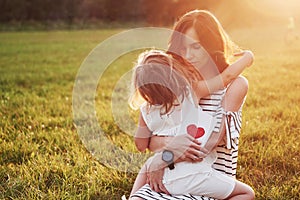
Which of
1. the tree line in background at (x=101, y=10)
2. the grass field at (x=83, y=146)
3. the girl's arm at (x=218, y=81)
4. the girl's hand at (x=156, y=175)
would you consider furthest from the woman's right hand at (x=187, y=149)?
the tree line in background at (x=101, y=10)

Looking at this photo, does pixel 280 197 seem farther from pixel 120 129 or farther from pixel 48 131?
pixel 48 131

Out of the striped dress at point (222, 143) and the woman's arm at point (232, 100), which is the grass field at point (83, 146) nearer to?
the striped dress at point (222, 143)

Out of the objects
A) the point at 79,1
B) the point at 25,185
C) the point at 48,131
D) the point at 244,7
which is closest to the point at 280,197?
the point at 25,185

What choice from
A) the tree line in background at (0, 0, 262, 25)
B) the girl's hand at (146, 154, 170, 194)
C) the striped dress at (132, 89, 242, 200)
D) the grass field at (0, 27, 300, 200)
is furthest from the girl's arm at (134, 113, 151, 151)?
the tree line in background at (0, 0, 262, 25)

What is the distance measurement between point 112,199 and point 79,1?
39.3 metres

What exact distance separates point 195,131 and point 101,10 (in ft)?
129

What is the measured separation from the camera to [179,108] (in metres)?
2.53

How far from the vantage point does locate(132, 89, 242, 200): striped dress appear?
250 cm

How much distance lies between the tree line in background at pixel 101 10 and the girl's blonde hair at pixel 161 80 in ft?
102

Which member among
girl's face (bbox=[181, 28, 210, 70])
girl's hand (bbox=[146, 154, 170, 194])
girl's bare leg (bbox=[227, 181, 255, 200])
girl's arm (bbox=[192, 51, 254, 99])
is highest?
girl's face (bbox=[181, 28, 210, 70])

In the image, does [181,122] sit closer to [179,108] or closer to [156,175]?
[179,108]

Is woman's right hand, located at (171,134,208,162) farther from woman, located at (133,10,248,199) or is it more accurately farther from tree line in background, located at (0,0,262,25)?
tree line in background, located at (0,0,262,25)

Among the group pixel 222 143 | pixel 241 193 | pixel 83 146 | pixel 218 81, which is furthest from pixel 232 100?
pixel 83 146

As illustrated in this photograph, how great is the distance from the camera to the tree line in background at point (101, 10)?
35219 millimetres
